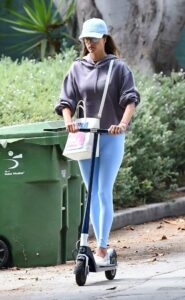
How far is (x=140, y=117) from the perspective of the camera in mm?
14383

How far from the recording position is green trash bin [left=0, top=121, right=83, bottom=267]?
9781mm

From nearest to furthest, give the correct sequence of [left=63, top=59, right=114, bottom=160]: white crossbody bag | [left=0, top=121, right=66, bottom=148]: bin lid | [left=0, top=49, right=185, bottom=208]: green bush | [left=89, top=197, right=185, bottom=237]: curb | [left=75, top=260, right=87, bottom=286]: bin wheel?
[left=75, top=260, right=87, bottom=286]: bin wheel, [left=63, top=59, right=114, bottom=160]: white crossbody bag, [left=0, top=121, right=66, bottom=148]: bin lid, [left=89, top=197, right=185, bottom=237]: curb, [left=0, top=49, right=185, bottom=208]: green bush

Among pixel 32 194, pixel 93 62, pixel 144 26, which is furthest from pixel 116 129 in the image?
pixel 144 26

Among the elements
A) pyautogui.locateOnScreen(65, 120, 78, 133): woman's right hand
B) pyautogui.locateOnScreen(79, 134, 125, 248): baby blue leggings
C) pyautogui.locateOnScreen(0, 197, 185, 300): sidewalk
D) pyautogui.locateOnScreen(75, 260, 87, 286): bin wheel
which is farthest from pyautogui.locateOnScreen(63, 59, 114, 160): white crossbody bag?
pyautogui.locateOnScreen(0, 197, 185, 300): sidewalk

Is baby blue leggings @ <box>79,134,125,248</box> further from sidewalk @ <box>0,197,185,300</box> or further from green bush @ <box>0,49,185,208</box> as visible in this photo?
green bush @ <box>0,49,185,208</box>

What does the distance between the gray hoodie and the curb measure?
3.41m

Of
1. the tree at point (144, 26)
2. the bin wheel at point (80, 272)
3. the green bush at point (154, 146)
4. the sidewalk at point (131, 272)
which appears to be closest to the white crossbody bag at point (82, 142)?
the bin wheel at point (80, 272)

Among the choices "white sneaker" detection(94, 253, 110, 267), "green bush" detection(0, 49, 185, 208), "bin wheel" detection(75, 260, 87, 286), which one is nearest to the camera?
"bin wheel" detection(75, 260, 87, 286)

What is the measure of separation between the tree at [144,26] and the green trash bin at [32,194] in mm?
6384

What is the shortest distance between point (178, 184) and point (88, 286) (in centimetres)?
666

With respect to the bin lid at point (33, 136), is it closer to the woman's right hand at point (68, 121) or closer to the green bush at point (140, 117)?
the woman's right hand at point (68, 121)

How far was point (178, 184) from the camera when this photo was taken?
15234 mm

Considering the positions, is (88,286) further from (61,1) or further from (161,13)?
(61,1)

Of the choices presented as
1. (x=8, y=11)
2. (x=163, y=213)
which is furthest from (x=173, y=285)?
(x=8, y=11)
